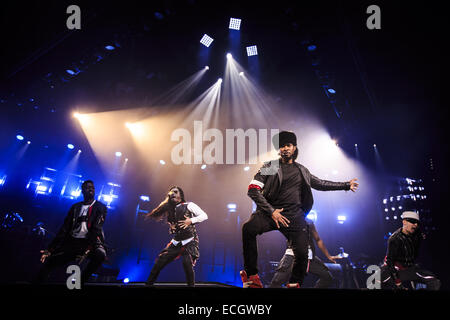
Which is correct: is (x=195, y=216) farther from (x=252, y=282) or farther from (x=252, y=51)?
(x=252, y=51)

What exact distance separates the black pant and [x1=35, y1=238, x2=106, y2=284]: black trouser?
2.92 meters

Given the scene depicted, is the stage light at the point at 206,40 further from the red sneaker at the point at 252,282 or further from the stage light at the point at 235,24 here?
the red sneaker at the point at 252,282

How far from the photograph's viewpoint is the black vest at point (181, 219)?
206 inches

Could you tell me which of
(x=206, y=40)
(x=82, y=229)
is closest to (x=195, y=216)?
(x=82, y=229)

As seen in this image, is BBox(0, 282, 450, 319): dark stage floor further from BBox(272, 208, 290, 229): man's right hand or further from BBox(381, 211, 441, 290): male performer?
BBox(381, 211, 441, 290): male performer

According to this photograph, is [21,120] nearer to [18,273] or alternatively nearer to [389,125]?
[18,273]

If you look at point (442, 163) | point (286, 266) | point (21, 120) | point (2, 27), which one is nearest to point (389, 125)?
point (442, 163)

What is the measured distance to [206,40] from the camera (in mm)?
8578

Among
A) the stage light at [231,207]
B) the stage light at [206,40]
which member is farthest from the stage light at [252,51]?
Result: the stage light at [231,207]

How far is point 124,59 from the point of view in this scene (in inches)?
348

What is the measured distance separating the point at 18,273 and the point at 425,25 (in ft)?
51.8

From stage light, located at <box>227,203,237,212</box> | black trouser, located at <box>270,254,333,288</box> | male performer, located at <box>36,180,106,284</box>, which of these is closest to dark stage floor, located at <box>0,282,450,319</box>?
male performer, located at <box>36,180,106,284</box>

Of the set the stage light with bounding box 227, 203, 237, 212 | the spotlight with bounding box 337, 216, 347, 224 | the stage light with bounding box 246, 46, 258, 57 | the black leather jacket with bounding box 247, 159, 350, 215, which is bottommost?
the spotlight with bounding box 337, 216, 347, 224

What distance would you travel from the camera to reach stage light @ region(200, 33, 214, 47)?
841cm
